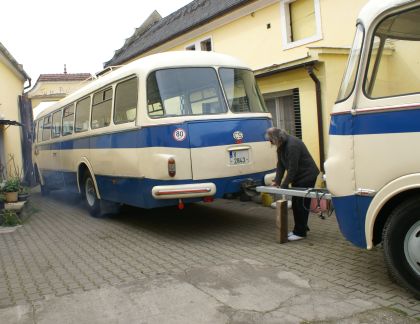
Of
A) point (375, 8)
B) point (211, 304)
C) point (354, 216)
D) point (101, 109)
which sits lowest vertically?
point (211, 304)

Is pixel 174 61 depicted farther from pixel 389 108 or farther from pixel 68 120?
pixel 68 120

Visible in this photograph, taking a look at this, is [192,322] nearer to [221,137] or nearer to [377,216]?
[377,216]

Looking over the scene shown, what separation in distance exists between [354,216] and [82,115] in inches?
264

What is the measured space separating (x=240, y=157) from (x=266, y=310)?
3139mm

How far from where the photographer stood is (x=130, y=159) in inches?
288

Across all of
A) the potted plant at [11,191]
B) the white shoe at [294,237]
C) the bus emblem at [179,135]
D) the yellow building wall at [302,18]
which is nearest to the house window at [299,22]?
the yellow building wall at [302,18]

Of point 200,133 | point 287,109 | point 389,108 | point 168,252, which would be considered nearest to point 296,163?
point 200,133

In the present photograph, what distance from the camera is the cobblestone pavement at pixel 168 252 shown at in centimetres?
489

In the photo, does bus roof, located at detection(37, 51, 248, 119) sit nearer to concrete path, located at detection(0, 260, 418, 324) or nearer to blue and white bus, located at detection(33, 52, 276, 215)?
blue and white bus, located at detection(33, 52, 276, 215)

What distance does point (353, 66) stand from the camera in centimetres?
445

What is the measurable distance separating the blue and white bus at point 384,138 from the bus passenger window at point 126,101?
3627 millimetres

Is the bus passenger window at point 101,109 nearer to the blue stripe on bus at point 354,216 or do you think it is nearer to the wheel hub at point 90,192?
the wheel hub at point 90,192

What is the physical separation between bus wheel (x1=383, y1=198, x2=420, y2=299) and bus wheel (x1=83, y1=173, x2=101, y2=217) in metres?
6.24

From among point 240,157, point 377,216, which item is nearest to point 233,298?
point 377,216
